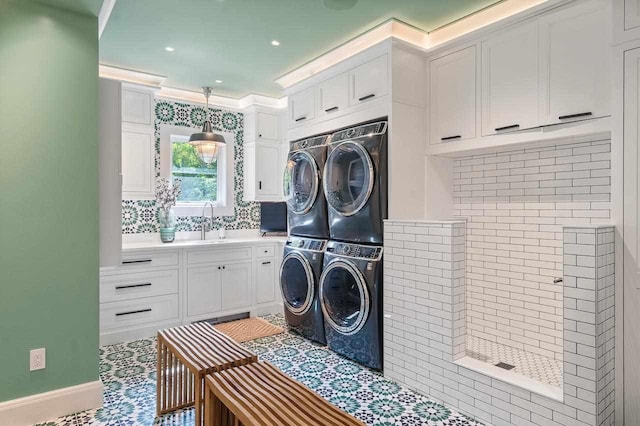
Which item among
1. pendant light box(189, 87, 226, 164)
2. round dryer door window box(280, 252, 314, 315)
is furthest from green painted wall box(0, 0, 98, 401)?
round dryer door window box(280, 252, 314, 315)

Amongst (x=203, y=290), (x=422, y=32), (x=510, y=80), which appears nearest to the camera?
(x=510, y=80)

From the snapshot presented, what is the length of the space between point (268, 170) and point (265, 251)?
41.8 inches

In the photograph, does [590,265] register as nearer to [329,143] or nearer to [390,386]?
[390,386]

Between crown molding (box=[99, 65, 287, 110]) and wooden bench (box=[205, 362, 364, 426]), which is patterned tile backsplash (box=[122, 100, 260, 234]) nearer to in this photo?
crown molding (box=[99, 65, 287, 110])

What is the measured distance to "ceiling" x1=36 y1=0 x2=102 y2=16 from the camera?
236 cm

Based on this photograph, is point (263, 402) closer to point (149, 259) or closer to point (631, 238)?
point (631, 238)

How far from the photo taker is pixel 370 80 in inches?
127

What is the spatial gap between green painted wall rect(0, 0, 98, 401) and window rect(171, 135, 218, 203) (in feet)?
7.28

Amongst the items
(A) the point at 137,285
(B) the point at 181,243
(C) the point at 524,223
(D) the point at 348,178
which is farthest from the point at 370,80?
(A) the point at 137,285

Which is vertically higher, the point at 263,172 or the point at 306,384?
the point at 263,172

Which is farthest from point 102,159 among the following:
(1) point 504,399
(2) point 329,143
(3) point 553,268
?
(3) point 553,268

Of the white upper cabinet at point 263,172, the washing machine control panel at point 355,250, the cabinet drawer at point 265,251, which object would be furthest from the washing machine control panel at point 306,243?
the white upper cabinet at point 263,172

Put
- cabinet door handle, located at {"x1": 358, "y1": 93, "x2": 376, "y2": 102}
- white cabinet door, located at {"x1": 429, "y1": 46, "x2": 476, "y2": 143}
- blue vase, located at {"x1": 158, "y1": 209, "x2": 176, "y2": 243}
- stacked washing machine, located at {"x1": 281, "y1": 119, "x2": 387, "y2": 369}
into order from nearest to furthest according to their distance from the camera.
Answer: white cabinet door, located at {"x1": 429, "y1": 46, "x2": 476, "y2": 143} < stacked washing machine, located at {"x1": 281, "y1": 119, "x2": 387, "y2": 369} < cabinet door handle, located at {"x1": 358, "y1": 93, "x2": 376, "y2": 102} < blue vase, located at {"x1": 158, "y1": 209, "x2": 176, "y2": 243}

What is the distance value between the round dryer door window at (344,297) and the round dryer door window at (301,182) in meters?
0.74
